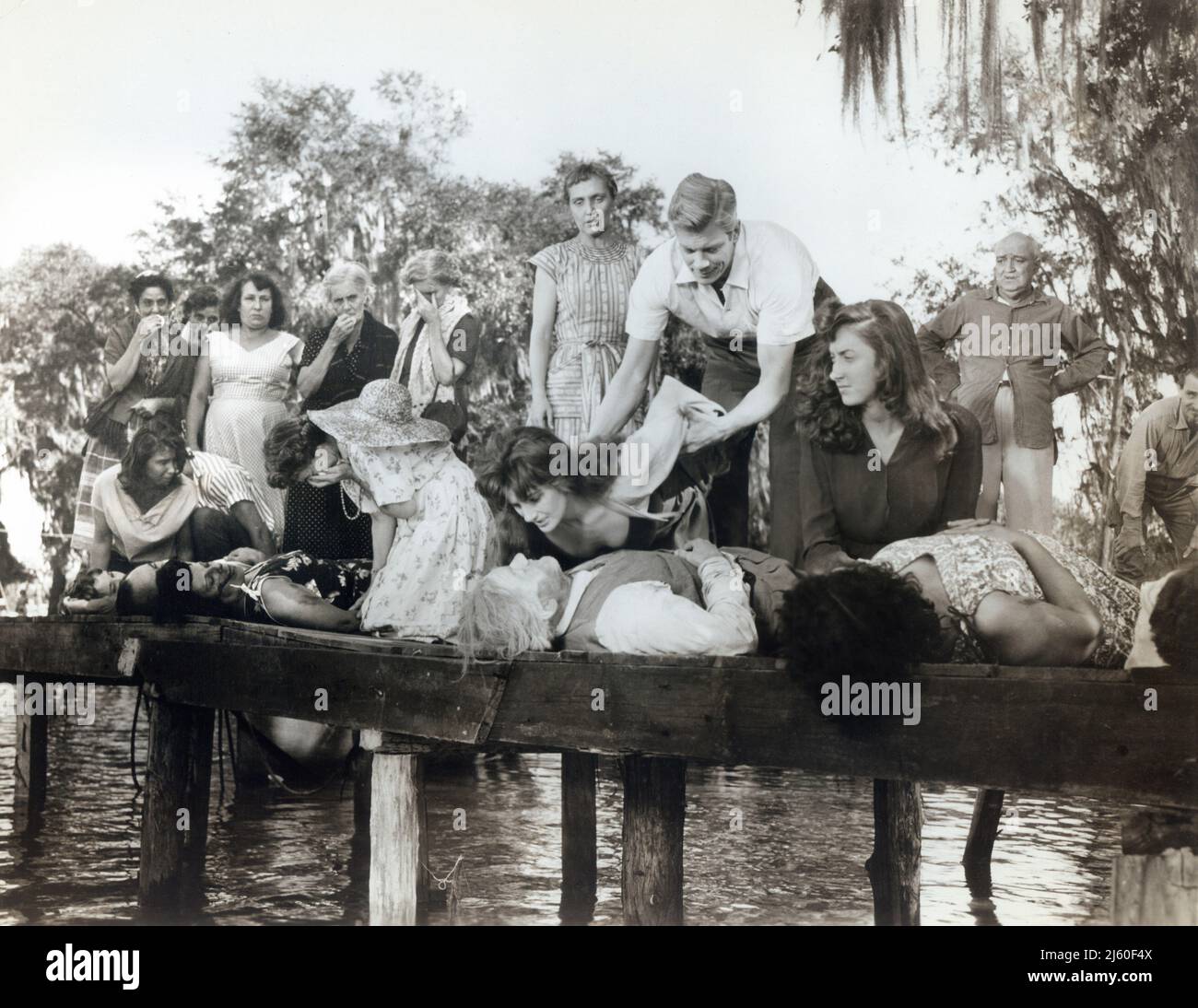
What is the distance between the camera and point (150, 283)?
8.79m

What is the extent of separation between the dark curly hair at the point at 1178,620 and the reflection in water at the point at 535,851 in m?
2.67

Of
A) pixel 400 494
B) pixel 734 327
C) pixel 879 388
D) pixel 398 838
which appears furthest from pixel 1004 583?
pixel 400 494

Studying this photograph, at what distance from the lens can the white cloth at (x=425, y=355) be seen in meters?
8.27

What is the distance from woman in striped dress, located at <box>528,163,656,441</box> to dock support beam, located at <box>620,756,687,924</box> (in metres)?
1.90

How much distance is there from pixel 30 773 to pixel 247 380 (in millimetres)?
3938

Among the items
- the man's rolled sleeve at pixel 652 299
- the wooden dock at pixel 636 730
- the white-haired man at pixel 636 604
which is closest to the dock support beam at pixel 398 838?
the wooden dock at pixel 636 730

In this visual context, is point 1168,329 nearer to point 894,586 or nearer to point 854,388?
point 854,388

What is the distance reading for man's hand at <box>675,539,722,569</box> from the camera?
294 inches

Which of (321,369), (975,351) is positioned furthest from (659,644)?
(321,369)

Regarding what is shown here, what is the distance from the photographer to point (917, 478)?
7266 millimetres

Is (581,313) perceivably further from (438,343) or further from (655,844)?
(655,844)

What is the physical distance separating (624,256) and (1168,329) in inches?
107

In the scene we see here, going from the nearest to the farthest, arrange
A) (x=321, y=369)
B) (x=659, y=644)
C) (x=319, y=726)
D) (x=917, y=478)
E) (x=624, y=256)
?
(x=659, y=644) < (x=917, y=478) < (x=624, y=256) < (x=321, y=369) < (x=319, y=726)
